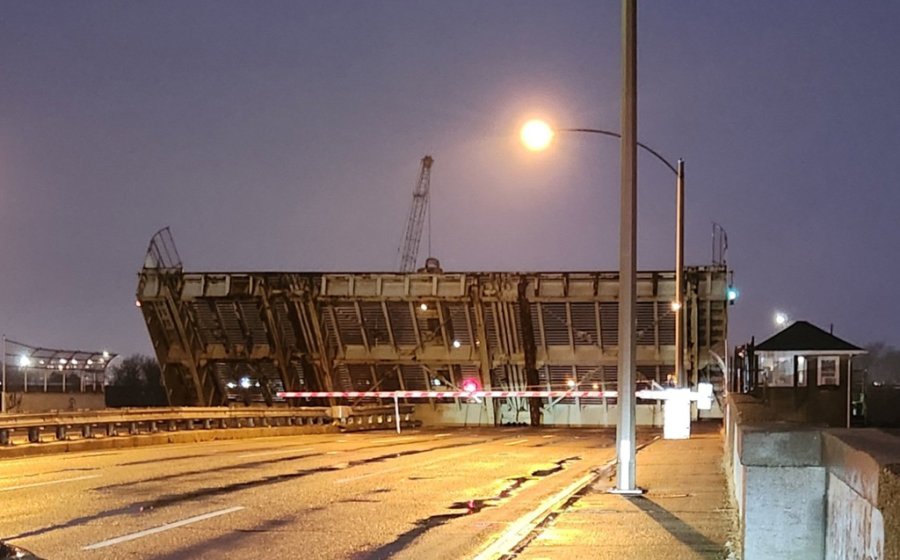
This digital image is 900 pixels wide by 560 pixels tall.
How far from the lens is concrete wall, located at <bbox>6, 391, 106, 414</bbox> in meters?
45.5

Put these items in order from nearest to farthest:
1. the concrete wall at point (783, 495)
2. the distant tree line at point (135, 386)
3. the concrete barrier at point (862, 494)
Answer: the concrete barrier at point (862, 494), the concrete wall at point (783, 495), the distant tree line at point (135, 386)

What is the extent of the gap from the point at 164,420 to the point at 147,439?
1.89 meters

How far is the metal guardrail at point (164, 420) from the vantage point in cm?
2380

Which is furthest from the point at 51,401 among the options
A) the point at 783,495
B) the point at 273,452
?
the point at 783,495

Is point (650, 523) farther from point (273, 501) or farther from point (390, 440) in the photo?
point (390, 440)

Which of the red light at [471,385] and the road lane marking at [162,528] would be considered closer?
the road lane marking at [162,528]

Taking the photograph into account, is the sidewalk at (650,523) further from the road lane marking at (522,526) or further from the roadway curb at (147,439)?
the roadway curb at (147,439)

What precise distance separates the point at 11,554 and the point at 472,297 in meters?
40.5

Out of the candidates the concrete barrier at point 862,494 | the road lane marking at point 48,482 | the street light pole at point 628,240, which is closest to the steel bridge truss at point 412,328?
the road lane marking at point 48,482

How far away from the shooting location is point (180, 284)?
47031 millimetres

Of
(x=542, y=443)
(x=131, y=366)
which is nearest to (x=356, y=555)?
(x=542, y=443)

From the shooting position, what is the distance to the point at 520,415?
51.0 m

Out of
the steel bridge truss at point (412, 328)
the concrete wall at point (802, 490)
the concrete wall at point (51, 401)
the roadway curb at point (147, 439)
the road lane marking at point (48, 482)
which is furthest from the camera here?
the concrete wall at point (51, 401)

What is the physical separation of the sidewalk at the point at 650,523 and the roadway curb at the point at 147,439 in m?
13.2
